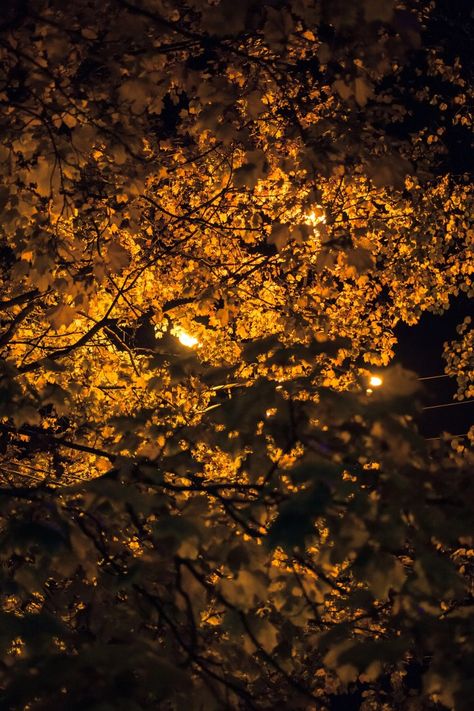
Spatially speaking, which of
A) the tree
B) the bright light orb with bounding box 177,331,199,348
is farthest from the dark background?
the tree

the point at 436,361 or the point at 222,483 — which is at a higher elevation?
the point at 436,361

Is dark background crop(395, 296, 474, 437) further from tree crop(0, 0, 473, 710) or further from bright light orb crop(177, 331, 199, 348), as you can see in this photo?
tree crop(0, 0, 473, 710)

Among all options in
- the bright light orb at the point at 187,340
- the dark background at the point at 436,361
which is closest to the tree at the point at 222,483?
the bright light orb at the point at 187,340

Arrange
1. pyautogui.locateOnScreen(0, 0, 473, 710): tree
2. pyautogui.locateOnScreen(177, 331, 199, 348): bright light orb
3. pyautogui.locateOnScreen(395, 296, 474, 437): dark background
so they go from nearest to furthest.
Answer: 1. pyautogui.locateOnScreen(0, 0, 473, 710): tree
2. pyautogui.locateOnScreen(177, 331, 199, 348): bright light orb
3. pyautogui.locateOnScreen(395, 296, 474, 437): dark background

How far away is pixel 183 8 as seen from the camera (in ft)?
22.3

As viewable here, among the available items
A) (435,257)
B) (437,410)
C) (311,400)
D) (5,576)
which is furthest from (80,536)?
(437,410)

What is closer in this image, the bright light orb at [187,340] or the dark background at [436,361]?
the bright light orb at [187,340]

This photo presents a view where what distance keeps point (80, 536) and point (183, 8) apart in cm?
489

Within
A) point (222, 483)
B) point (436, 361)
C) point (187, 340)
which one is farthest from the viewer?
point (436, 361)

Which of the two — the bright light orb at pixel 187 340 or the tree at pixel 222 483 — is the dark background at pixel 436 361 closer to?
the bright light orb at pixel 187 340

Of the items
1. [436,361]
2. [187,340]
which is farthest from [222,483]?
[436,361]

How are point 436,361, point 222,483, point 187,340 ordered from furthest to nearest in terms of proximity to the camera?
point 436,361 < point 187,340 < point 222,483

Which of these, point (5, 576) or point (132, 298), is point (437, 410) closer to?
point (132, 298)

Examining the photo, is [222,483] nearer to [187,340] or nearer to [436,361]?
[187,340]
